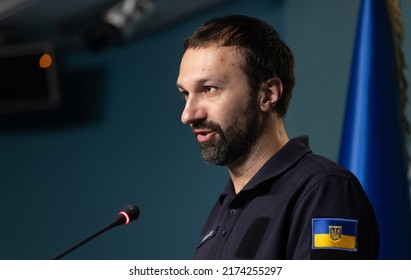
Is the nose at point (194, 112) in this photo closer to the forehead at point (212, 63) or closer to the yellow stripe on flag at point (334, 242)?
the forehead at point (212, 63)

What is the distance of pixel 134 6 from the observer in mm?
3189

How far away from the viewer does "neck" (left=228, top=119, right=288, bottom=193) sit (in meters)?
1.55

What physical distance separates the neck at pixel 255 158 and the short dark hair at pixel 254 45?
0.07 m

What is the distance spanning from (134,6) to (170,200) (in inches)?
33.8

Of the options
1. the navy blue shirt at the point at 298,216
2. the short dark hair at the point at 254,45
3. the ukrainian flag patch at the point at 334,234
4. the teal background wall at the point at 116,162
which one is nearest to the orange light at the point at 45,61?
the teal background wall at the point at 116,162

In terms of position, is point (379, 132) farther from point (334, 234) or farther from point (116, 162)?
point (116, 162)

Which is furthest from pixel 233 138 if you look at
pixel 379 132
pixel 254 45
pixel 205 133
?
pixel 379 132

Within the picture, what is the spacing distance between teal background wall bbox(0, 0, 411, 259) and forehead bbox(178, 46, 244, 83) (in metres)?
1.66

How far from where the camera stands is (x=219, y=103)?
1.50 meters

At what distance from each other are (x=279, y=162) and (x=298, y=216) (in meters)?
0.19

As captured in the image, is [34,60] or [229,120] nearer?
[229,120]

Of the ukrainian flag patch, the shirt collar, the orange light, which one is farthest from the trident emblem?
the orange light
